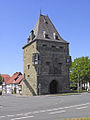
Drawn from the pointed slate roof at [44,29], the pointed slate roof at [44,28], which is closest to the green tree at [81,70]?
the pointed slate roof at [44,29]

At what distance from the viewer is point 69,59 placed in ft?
150

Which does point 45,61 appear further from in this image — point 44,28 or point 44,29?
point 44,28

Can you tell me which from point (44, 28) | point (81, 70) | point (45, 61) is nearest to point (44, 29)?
point (44, 28)

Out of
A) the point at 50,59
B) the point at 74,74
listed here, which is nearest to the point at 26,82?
the point at 50,59

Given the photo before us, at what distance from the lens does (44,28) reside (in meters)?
45.7

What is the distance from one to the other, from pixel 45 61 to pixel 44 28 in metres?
9.72

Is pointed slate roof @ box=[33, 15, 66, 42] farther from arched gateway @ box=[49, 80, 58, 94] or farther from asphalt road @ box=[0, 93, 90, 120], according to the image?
asphalt road @ box=[0, 93, 90, 120]

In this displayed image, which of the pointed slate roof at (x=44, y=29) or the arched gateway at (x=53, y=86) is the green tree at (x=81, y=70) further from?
the pointed slate roof at (x=44, y=29)

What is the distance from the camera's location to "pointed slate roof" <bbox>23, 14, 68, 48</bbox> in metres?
43.4

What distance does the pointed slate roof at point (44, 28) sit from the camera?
4362 cm

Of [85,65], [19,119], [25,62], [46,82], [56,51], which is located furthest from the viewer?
[85,65]

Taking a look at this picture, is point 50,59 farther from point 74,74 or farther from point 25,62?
point 74,74

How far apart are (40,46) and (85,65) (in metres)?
25.0

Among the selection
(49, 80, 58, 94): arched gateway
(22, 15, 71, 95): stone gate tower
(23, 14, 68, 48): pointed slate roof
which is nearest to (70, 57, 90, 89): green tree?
(22, 15, 71, 95): stone gate tower
